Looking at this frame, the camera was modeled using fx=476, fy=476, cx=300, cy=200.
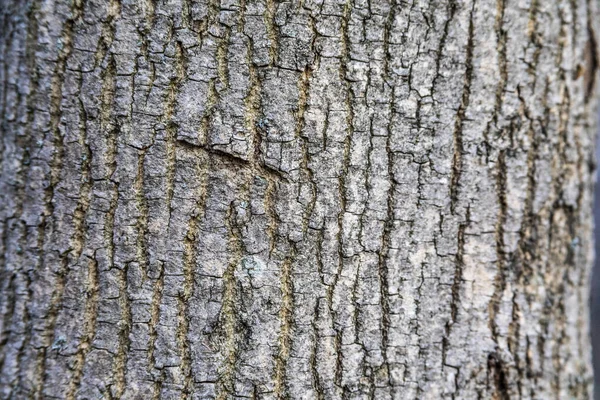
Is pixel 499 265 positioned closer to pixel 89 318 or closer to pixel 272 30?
pixel 272 30

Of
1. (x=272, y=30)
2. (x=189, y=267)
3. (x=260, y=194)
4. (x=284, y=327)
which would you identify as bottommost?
(x=284, y=327)

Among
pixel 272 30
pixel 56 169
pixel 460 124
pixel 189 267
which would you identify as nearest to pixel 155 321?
pixel 189 267

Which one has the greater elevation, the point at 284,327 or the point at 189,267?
the point at 189,267

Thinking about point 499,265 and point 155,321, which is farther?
point 499,265

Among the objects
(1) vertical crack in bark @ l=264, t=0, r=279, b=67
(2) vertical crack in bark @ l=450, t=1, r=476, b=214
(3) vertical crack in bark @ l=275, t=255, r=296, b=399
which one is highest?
(1) vertical crack in bark @ l=264, t=0, r=279, b=67

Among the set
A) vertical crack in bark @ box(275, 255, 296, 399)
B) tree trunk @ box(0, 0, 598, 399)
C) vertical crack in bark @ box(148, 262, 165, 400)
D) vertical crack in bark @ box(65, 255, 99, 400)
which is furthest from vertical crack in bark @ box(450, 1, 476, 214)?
vertical crack in bark @ box(65, 255, 99, 400)

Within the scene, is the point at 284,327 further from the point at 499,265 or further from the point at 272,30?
the point at 272,30

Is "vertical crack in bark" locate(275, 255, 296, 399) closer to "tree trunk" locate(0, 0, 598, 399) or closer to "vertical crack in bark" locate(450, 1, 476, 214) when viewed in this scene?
"tree trunk" locate(0, 0, 598, 399)

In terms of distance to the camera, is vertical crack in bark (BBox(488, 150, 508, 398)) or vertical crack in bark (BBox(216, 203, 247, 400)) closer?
vertical crack in bark (BBox(216, 203, 247, 400))

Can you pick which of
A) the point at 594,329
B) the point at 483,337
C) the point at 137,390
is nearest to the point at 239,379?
the point at 137,390

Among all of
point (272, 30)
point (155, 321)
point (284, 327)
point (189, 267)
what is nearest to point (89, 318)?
point (155, 321)
